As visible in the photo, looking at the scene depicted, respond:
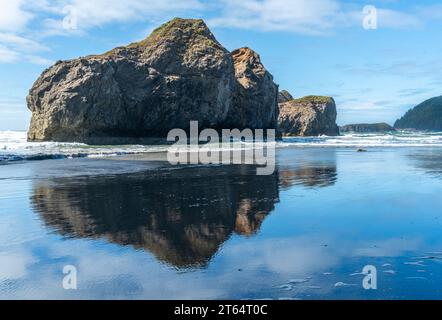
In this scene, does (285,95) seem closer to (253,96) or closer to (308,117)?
(308,117)

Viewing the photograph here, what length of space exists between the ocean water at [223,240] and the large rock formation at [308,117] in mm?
97916

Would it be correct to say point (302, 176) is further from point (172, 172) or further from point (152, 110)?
point (152, 110)

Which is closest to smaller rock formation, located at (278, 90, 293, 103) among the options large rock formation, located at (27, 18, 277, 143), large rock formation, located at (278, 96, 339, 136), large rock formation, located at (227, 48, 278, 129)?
large rock formation, located at (278, 96, 339, 136)

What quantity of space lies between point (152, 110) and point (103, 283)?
160 feet

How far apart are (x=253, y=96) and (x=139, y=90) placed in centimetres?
2518

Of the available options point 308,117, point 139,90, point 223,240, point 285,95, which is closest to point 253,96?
point 139,90

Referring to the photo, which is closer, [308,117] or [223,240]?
[223,240]

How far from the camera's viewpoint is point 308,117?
366 ft

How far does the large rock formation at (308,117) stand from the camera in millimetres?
111125

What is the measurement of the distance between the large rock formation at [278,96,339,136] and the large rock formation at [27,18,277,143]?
174ft

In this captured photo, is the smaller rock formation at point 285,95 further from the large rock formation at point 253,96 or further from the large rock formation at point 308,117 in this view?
the large rock formation at point 253,96

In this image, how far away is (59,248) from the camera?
6.76 meters

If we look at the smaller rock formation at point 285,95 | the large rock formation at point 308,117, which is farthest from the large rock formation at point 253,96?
the smaller rock formation at point 285,95
